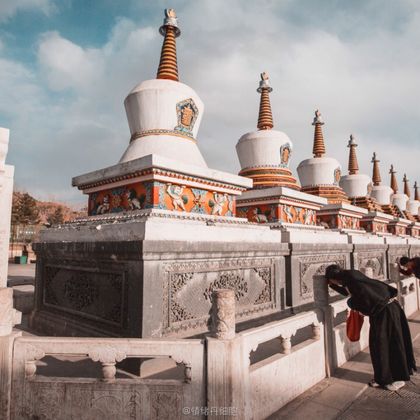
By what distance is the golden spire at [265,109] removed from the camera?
1200 centimetres

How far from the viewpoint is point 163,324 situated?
5012mm

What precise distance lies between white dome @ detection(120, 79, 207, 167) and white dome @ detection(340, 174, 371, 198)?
501 inches

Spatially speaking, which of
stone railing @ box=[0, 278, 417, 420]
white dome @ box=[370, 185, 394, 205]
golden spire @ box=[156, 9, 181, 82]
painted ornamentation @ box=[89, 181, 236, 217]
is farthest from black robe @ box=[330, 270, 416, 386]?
white dome @ box=[370, 185, 394, 205]

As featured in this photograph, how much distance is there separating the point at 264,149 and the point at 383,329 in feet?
24.3

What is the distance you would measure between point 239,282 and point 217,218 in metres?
1.32

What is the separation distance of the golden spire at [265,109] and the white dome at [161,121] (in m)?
4.60

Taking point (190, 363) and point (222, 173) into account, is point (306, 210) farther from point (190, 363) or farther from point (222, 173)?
point (190, 363)

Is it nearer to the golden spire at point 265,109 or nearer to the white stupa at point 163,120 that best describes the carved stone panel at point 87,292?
the white stupa at point 163,120

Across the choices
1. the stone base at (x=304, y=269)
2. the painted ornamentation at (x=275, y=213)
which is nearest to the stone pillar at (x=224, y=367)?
the stone base at (x=304, y=269)

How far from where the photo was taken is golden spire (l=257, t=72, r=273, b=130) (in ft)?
39.4

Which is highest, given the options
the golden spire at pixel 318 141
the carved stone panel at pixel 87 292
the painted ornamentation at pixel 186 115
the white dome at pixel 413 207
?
the golden spire at pixel 318 141

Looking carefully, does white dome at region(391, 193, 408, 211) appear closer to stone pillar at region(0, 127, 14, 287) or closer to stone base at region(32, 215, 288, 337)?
stone base at region(32, 215, 288, 337)

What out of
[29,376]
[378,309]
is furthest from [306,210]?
[29,376]

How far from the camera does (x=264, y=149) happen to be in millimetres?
11172
